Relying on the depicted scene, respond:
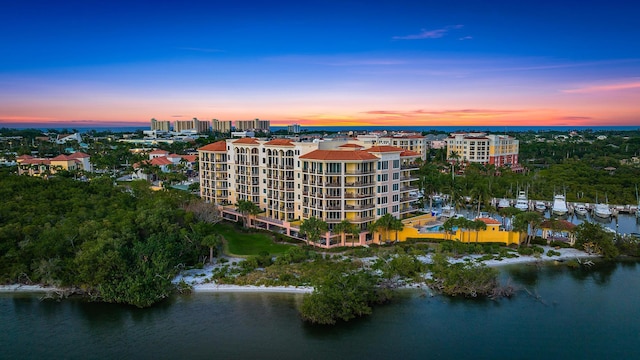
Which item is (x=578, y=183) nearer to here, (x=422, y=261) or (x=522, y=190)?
(x=522, y=190)

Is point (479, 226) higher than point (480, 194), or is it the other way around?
point (480, 194)

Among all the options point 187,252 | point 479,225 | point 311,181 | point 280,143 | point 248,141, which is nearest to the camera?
point 187,252

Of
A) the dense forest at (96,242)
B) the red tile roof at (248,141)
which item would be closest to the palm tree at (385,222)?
the dense forest at (96,242)

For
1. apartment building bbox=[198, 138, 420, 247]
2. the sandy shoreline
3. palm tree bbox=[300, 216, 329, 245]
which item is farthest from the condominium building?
the sandy shoreline

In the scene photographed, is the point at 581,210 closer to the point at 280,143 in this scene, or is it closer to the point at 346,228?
the point at 346,228

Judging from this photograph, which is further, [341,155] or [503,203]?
[503,203]

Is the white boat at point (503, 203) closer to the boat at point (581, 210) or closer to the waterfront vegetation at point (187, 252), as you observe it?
the boat at point (581, 210)

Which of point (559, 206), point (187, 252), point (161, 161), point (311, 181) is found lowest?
point (559, 206)

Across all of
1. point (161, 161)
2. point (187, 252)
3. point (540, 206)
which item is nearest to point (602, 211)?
point (540, 206)
